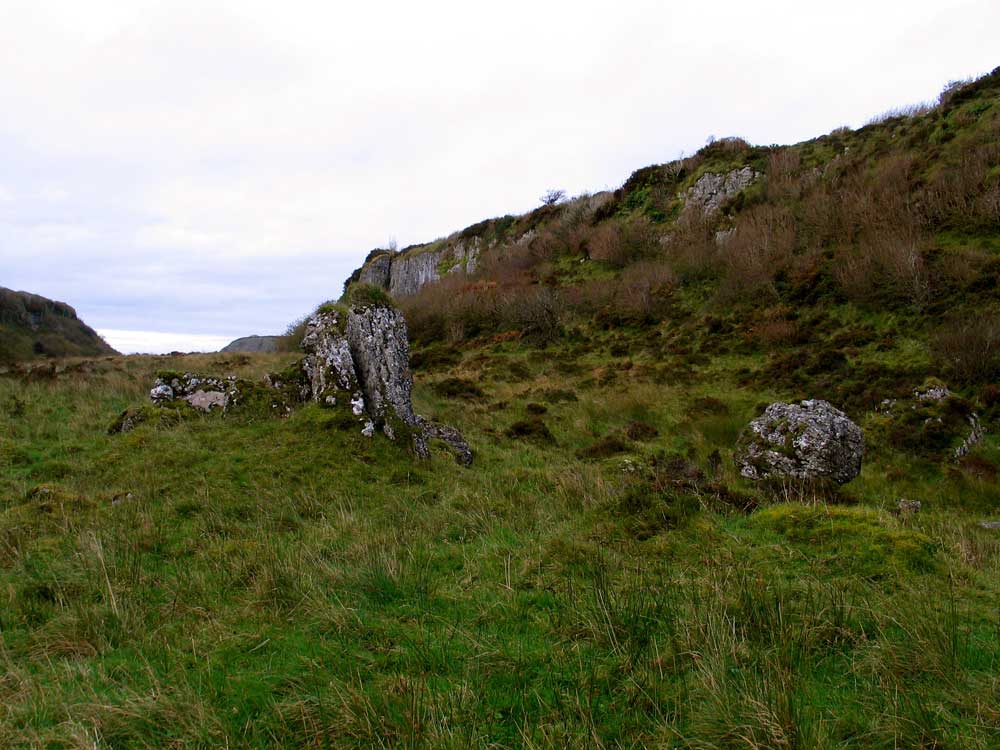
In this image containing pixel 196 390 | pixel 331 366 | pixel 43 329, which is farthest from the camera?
pixel 43 329

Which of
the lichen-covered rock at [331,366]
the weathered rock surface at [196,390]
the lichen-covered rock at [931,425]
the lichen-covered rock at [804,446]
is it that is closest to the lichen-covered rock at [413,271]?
the weathered rock surface at [196,390]

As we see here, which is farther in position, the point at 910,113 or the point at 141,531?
the point at 910,113

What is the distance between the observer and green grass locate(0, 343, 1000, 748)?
8.50ft

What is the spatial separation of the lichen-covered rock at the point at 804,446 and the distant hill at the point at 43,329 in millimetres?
46742

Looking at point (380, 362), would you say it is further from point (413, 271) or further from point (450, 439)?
point (413, 271)

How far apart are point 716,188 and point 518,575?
109ft

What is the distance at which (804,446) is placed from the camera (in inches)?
329

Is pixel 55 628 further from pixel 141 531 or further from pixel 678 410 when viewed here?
pixel 678 410

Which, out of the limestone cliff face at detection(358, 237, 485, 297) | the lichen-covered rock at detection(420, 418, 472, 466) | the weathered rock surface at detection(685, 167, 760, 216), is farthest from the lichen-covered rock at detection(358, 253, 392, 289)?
the lichen-covered rock at detection(420, 418, 472, 466)

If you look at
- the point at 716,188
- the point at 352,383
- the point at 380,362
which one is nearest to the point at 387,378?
the point at 380,362

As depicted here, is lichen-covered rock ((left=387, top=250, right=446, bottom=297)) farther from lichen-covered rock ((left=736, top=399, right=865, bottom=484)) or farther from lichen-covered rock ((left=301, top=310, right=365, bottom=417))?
lichen-covered rock ((left=736, top=399, right=865, bottom=484))

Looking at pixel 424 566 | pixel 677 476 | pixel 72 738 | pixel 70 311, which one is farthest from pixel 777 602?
pixel 70 311

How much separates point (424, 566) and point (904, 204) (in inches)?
933

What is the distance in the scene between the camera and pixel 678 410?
1512 centimetres
